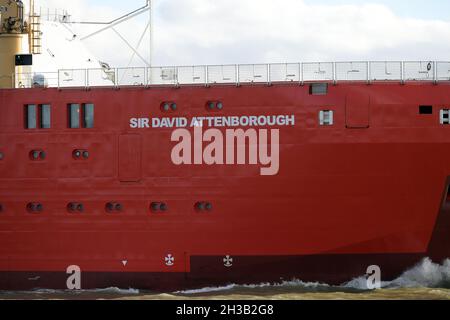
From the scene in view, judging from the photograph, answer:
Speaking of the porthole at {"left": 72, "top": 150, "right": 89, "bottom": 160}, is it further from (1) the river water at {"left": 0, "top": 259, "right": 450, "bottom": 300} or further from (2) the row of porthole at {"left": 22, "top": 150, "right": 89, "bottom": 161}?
(1) the river water at {"left": 0, "top": 259, "right": 450, "bottom": 300}

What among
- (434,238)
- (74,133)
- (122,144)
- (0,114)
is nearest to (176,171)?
(122,144)

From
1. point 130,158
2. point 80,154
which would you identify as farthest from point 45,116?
point 130,158

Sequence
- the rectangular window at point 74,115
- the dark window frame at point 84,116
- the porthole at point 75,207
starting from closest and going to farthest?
the porthole at point 75,207, the dark window frame at point 84,116, the rectangular window at point 74,115

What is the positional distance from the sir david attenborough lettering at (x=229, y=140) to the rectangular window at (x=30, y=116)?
4961mm

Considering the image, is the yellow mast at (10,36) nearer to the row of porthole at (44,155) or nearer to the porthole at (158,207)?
the row of porthole at (44,155)

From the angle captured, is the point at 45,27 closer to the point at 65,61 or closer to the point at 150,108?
the point at 65,61

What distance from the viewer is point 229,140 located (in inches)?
1088

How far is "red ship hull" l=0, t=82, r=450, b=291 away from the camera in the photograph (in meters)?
26.8

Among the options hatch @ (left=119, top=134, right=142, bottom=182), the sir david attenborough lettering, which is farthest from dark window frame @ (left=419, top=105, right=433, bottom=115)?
hatch @ (left=119, top=134, right=142, bottom=182)

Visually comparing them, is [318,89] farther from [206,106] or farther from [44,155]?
[44,155]

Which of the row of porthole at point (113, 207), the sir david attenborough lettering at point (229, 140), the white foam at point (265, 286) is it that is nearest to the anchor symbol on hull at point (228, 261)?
the white foam at point (265, 286)

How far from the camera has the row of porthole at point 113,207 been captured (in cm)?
2759

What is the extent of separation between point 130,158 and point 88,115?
7.35 ft

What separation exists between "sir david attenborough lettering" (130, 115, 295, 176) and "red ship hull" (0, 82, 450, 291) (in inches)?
8.9
